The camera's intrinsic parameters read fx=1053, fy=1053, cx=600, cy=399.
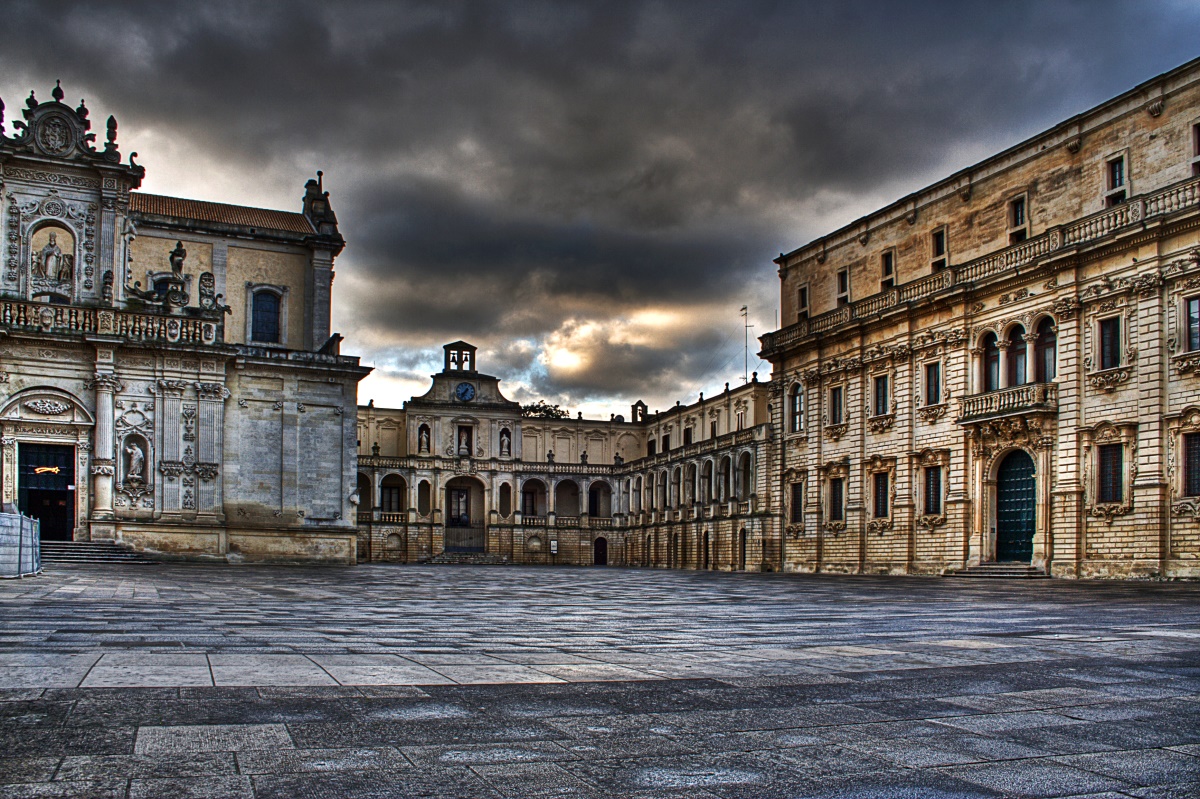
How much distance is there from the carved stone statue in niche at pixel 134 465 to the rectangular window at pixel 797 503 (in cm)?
2708

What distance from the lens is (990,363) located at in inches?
1421

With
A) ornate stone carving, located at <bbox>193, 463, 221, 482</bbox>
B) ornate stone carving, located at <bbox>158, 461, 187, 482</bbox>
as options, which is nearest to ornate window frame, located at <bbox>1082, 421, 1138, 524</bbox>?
ornate stone carving, located at <bbox>193, 463, 221, 482</bbox>

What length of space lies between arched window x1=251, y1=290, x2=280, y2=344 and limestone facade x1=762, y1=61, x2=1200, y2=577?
925 inches

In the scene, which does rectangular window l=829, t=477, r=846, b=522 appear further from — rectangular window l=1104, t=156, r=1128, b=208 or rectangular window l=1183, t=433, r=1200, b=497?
rectangular window l=1183, t=433, r=1200, b=497

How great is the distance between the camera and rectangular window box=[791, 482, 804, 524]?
46.6 meters

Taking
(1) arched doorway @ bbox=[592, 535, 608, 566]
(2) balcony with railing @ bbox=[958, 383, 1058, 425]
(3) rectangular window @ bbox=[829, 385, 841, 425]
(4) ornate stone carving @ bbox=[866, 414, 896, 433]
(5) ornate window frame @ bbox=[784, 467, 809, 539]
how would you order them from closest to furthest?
(2) balcony with railing @ bbox=[958, 383, 1058, 425]
(4) ornate stone carving @ bbox=[866, 414, 896, 433]
(3) rectangular window @ bbox=[829, 385, 841, 425]
(5) ornate window frame @ bbox=[784, 467, 809, 539]
(1) arched doorway @ bbox=[592, 535, 608, 566]

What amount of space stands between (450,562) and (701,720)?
68354 millimetres

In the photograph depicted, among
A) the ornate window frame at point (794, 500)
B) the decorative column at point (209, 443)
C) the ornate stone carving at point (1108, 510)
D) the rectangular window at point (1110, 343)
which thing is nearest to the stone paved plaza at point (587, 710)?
the ornate stone carving at point (1108, 510)

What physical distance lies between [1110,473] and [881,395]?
1175cm

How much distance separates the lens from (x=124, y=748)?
14.0ft

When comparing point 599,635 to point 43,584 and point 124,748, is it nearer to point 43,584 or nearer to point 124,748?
point 124,748

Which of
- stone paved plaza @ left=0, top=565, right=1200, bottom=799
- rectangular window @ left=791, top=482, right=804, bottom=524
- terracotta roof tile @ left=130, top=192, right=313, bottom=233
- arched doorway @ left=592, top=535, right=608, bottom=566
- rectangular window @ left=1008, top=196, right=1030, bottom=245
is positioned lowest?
arched doorway @ left=592, top=535, right=608, bottom=566

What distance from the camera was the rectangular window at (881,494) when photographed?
40.8m

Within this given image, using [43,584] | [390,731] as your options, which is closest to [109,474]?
[43,584]
